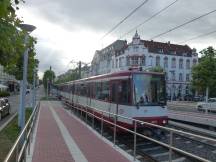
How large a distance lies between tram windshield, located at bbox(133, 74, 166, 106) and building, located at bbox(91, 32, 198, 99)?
76963mm

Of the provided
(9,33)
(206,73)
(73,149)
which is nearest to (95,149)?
(73,149)

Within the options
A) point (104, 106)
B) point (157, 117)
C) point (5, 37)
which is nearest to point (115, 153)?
point (157, 117)

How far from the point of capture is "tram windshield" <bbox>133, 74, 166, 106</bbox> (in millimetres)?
17469

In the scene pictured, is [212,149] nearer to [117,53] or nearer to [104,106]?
[104,106]

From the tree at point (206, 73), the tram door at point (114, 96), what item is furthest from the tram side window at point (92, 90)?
the tree at point (206, 73)

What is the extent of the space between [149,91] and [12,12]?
41.7ft

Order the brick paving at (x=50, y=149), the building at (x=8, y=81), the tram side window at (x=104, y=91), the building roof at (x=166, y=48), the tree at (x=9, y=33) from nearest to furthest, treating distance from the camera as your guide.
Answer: the tree at (x=9, y=33), the brick paving at (x=50, y=149), the tram side window at (x=104, y=91), the building at (x=8, y=81), the building roof at (x=166, y=48)

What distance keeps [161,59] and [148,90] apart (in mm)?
86375

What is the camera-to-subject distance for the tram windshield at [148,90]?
17469 millimetres

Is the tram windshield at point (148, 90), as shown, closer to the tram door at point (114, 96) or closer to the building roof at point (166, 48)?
the tram door at point (114, 96)

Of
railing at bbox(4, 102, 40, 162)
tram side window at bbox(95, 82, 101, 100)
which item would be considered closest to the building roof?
tram side window at bbox(95, 82, 101, 100)

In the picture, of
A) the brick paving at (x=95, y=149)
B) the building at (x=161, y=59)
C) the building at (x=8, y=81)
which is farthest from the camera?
the building at (x=8, y=81)

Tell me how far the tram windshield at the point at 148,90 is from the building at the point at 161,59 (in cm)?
7696

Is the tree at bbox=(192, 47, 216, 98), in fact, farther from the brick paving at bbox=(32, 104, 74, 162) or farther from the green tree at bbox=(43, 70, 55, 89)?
the green tree at bbox=(43, 70, 55, 89)
